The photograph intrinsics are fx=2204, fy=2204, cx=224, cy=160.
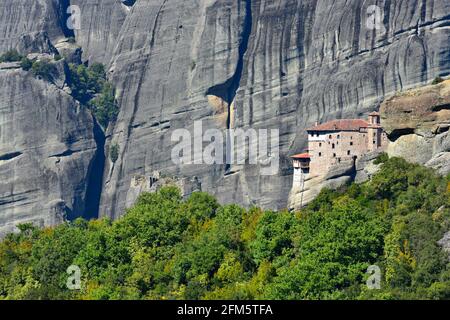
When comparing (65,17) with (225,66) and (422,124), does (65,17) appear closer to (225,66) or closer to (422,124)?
(225,66)

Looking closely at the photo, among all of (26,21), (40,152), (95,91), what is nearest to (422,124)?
(40,152)

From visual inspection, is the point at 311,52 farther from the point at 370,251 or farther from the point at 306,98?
the point at 370,251

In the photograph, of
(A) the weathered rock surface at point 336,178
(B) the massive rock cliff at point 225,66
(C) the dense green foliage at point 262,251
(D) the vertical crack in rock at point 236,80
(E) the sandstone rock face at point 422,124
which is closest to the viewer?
(C) the dense green foliage at point 262,251

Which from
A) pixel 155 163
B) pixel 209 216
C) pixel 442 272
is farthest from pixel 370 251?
pixel 155 163

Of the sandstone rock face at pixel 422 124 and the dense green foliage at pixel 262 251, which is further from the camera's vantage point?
the sandstone rock face at pixel 422 124

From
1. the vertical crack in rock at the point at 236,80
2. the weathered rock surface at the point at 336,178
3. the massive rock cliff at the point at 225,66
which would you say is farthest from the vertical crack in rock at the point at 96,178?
the weathered rock surface at the point at 336,178

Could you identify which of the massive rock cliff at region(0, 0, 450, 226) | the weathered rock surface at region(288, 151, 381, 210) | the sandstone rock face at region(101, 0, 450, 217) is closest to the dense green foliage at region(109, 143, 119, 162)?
the massive rock cliff at region(0, 0, 450, 226)

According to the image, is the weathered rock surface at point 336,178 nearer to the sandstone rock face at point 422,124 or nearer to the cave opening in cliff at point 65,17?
the sandstone rock face at point 422,124
